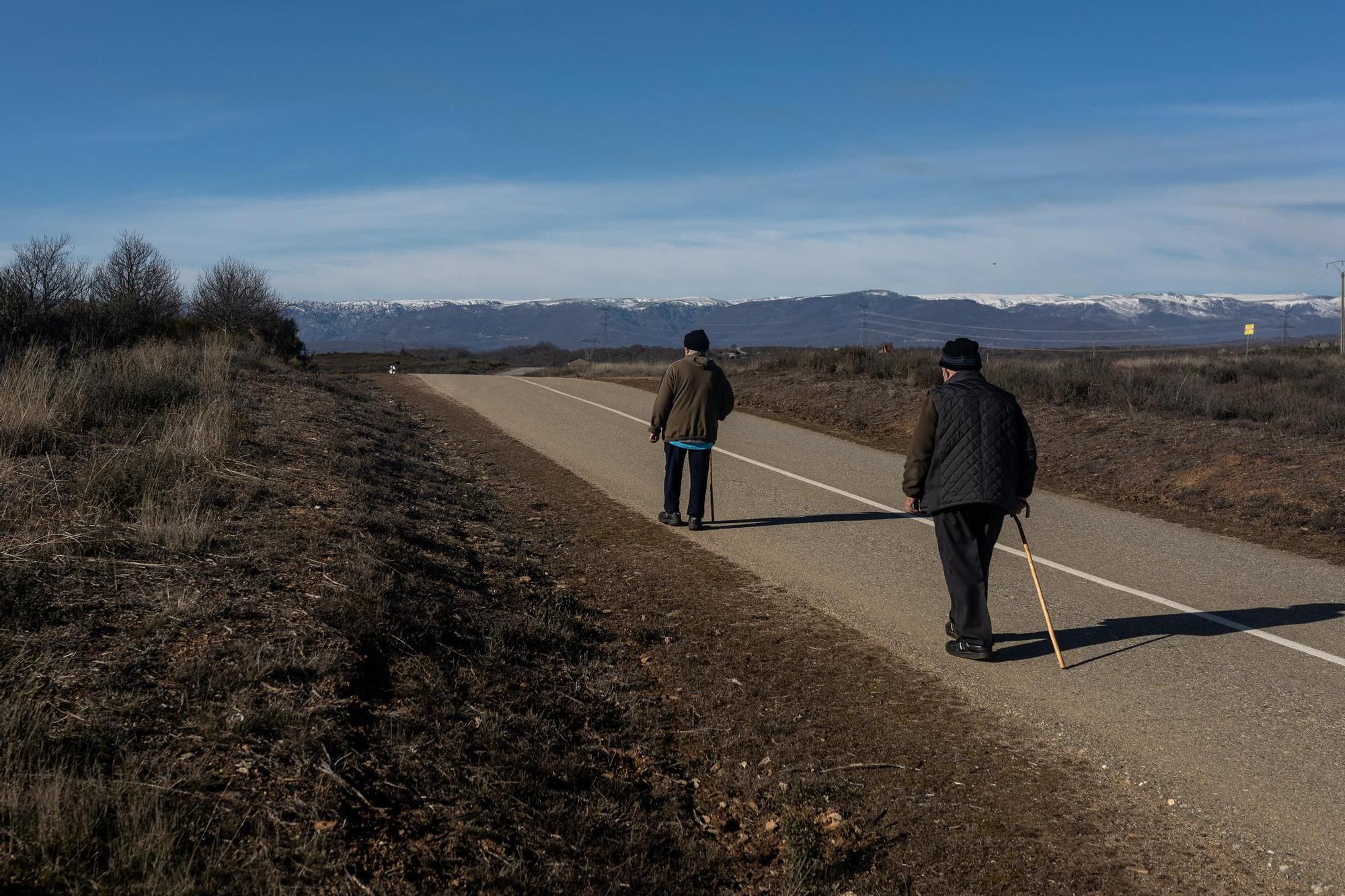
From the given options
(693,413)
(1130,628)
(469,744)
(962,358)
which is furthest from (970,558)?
(693,413)

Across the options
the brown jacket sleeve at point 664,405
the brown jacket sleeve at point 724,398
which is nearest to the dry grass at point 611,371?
the brown jacket sleeve at point 724,398

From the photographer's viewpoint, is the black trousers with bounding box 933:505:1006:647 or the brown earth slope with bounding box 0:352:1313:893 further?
the black trousers with bounding box 933:505:1006:647

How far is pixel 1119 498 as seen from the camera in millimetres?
11984

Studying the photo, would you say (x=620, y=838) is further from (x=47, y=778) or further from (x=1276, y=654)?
(x=1276, y=654)

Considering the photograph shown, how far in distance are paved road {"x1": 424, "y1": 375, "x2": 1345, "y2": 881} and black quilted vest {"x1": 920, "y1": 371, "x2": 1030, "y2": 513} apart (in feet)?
3.57

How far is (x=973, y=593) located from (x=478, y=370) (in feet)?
224

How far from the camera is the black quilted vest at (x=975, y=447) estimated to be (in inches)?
238

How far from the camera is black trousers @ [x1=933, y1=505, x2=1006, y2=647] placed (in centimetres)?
617

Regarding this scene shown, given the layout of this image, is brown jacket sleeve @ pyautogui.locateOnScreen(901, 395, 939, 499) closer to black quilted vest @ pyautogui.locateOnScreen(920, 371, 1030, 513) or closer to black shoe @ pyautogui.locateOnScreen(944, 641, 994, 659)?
black quilted vest @ pyautogui.locateOnScreen(920, 371, 1030, 513)

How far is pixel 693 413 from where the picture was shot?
1007cm

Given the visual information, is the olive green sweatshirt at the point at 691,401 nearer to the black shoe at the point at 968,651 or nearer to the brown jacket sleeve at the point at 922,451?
the brown jacket sleeve at the point at 922,451

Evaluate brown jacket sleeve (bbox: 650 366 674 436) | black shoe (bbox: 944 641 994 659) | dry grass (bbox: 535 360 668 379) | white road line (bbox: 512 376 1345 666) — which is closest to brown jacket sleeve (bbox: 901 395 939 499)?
black shoe (bbox: 944 641 994 659)

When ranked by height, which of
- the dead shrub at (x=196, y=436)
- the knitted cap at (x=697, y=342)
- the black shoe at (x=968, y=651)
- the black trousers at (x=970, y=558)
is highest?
the knitted cap at (x=697, y=342)

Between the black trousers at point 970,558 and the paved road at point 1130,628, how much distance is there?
0.26 meters
